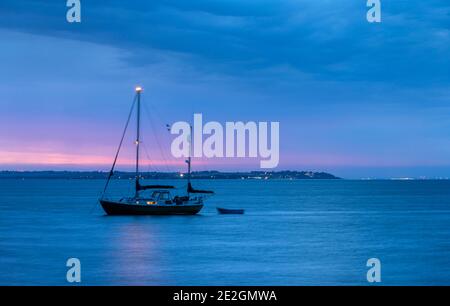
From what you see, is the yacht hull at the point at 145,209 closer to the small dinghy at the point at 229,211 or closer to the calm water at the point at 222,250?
the calm water at the point at 222,250

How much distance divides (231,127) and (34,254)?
17.7 metres

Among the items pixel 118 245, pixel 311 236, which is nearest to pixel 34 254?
pixel 118 245

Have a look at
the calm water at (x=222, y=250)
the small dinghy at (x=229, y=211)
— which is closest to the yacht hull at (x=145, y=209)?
the calm water at (x=222, y=250)

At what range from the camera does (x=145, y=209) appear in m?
74.6

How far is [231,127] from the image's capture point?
42.6 metres

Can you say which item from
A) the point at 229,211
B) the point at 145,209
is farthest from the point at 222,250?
the point at 229,211

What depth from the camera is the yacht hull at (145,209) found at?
74500 mm

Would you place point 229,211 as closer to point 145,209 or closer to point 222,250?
point 145,209

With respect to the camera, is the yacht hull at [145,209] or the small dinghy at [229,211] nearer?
the yacht hull at [145,209]

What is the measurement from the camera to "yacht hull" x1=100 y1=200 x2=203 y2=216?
74500 millimetres

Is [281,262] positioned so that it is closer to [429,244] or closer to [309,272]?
[309,272]

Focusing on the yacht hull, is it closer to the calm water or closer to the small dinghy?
the calm water
